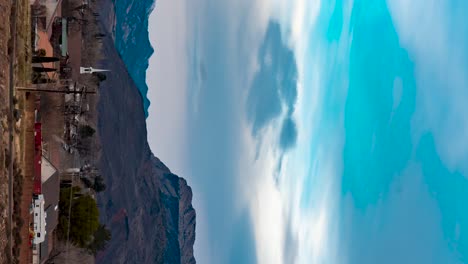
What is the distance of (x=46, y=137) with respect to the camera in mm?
56938

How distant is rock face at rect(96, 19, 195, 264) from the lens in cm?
10350

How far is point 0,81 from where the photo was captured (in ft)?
132

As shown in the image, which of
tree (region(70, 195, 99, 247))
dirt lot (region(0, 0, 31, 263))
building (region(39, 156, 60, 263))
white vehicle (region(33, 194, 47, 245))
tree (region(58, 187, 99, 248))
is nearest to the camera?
dirt lot (region(0, 0, 31, 263))

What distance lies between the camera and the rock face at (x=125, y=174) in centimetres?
10350

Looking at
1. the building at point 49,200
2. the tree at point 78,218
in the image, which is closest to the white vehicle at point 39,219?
the building at point 49,200

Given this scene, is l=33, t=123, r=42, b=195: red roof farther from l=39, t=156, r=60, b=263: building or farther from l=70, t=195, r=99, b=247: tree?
l=70, t=195, r=99, b=247: tree

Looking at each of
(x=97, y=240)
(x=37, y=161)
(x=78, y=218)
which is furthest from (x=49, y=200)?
(x=97, y=240)

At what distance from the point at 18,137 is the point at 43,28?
56.5 feet

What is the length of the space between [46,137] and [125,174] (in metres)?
62.9

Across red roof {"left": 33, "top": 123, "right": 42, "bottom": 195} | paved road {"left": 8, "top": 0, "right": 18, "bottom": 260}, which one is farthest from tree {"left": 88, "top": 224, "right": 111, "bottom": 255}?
paved road {"left": 8, "top": 0, "right": 18, "bottom": 260}

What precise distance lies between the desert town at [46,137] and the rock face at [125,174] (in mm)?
16563

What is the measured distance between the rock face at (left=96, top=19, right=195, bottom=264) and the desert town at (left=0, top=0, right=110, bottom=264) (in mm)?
16563

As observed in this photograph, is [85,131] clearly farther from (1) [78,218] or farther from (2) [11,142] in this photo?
(2) [11,142]

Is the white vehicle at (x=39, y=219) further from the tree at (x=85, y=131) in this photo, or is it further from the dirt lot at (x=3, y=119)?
the tree at (x=85, y=131)
